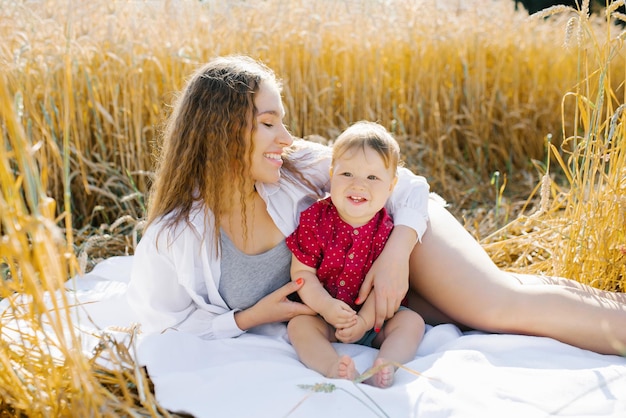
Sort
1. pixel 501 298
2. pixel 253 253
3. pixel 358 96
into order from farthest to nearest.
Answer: pixel 358 96, pixel 253 253, pixel 501 298

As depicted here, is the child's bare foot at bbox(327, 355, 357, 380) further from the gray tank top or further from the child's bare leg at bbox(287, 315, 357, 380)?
the gray tank top

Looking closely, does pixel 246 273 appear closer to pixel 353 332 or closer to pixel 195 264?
pixel 195 264

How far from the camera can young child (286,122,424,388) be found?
70.5 inches

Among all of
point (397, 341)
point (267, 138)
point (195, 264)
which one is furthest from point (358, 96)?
point (397, 341)

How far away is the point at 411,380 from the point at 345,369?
0.16 meters

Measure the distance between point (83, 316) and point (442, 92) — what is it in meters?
2.58

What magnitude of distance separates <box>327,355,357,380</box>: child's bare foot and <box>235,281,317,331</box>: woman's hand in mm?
240

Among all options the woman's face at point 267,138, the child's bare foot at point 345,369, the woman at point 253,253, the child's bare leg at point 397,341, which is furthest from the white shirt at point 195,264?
the child's bare foot at point 345,369

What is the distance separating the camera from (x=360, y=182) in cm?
182

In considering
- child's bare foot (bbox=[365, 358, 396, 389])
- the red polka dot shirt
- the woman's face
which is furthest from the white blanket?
the woman's face

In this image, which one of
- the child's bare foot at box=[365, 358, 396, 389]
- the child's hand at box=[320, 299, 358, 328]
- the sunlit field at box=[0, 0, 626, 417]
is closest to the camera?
the child's bare foot at box=[365, 358, 396, 389]

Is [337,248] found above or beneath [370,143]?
beneath

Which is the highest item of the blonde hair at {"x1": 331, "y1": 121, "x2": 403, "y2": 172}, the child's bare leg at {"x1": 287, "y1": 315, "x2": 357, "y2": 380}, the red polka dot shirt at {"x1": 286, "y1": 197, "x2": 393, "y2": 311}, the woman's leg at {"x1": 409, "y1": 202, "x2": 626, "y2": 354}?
the blonde hair at {"x1": 331, "y1": 121, "x2": 403, "y2": 172}

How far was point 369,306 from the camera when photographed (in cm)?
184
